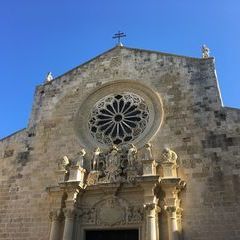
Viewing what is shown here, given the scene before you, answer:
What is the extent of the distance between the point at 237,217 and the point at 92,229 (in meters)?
3.59

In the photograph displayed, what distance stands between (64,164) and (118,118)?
85.6 inches

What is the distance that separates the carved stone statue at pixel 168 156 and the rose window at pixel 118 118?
1242mm

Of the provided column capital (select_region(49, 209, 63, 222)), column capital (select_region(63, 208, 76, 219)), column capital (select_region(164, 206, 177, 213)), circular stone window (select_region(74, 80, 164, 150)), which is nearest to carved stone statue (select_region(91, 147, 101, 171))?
circular stone window (select_region(74, 80, 164, 150))

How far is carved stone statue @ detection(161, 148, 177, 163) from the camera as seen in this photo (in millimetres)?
9133

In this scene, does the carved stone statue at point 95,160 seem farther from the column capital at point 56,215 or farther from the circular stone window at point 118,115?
the column capital at point 56,215

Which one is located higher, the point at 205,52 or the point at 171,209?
the point at 205,52

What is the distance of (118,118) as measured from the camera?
35.4 feet

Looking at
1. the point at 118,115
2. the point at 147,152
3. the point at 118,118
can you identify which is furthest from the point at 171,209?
the point at 118,115

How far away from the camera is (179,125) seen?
9.83 metres

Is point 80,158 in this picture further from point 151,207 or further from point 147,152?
point 151,207

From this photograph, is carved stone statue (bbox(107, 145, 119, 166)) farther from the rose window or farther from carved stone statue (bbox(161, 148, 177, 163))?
carved stone statue (bbox(161, 148, 177, 163))

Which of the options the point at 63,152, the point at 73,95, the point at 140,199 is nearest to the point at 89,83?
the point at 73,95

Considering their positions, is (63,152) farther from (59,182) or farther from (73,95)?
(73,95)

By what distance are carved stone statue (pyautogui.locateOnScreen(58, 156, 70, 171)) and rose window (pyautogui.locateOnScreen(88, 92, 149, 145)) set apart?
1.13m
